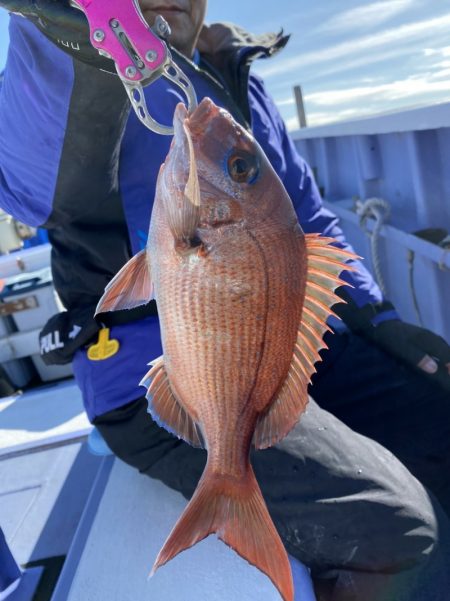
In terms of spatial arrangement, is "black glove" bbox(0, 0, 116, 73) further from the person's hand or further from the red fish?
the person's hand

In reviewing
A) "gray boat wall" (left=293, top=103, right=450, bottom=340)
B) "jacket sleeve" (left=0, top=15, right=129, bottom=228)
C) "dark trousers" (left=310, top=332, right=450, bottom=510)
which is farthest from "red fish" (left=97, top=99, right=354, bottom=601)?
"gray boat wall" (left=293, top=103, right=450, bottom=340)

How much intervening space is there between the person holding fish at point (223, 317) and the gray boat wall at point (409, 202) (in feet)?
2.28

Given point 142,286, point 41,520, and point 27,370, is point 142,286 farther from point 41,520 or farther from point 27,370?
point 27,370

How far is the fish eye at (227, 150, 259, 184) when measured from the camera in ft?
3.57

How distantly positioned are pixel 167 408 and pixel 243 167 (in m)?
0.56

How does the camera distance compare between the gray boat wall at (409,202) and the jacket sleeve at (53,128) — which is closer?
the jacket sleeve at (53,128)

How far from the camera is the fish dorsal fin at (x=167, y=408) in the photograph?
1.16 meters

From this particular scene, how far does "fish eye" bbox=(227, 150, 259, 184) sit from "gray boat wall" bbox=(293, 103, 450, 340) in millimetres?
1690

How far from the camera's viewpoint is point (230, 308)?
3.57ft

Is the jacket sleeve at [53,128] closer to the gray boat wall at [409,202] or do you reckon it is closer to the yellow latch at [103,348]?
the yellow latch at [103,348]

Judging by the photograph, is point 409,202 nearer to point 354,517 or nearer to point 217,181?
→ point 354,517

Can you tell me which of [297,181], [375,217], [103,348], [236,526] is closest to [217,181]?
[236,526]

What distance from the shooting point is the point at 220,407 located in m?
1.15

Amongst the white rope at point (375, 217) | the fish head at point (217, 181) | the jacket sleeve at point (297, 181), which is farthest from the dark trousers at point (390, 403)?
the fish head at point (217, 181)
